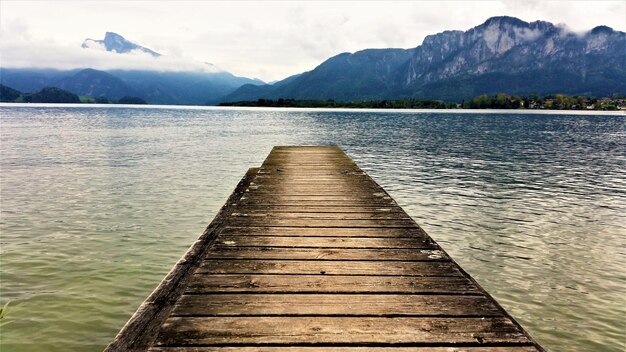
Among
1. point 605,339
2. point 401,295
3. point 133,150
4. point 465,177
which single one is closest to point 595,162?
point 465,177

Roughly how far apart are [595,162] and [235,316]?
43486 mm

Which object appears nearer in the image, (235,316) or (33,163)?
(235,316)

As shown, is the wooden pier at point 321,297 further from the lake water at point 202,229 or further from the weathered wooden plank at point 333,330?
the lake water at point 202,229

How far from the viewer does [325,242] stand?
7.38 m

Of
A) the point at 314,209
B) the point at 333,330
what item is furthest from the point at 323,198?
Answer: the point at 333,330

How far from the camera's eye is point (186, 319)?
4.50 meters

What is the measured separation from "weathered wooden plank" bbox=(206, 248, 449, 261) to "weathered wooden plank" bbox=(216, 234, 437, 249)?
202mm

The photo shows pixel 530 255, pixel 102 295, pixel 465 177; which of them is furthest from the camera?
pixel 465 177

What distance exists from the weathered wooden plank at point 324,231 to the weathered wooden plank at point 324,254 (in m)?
0.87

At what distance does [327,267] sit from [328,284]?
25.3 inches

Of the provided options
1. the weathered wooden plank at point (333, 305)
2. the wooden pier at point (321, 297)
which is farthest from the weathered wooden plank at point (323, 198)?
the weathered wooden plank at point (333, 305)

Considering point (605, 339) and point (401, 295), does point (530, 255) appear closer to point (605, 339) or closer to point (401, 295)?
point (605, 339)

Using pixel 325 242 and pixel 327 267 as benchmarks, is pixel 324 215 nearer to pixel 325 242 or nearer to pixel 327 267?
pixel 325 242

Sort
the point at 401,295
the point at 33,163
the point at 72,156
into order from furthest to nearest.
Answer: the point at 72,156, the point at 33,163, the point at 401,295
